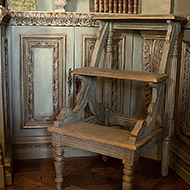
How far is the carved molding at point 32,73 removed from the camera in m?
2.27

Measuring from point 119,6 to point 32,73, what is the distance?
758mm

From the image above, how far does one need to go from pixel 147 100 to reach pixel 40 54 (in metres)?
0.79

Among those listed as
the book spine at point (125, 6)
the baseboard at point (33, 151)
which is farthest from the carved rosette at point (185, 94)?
the baseboard at point (33, 151)

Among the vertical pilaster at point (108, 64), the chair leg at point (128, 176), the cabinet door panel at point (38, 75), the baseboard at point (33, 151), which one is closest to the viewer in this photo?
the chair leg at point (128, 176)

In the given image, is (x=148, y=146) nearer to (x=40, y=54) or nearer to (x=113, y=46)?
(x=113, y=46)

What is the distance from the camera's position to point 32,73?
2.31m

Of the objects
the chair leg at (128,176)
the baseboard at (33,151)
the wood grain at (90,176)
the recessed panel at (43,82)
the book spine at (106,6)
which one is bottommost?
the wood grain at (90,176)

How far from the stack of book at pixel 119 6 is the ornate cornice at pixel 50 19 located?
21 cm

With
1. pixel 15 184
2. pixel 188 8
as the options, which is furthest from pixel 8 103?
pixel 188 8

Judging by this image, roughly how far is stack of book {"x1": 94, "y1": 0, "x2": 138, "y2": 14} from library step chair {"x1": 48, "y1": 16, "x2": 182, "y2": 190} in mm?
323

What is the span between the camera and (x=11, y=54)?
2.26m

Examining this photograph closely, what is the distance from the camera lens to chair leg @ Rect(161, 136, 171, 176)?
6.95 ft

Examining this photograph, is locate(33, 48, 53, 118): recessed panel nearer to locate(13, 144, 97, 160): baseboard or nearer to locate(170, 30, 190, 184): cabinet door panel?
locate(13, 144, 97, 160): baseboard

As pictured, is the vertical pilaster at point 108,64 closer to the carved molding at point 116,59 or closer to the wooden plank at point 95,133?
the carved molding at point 116,59
